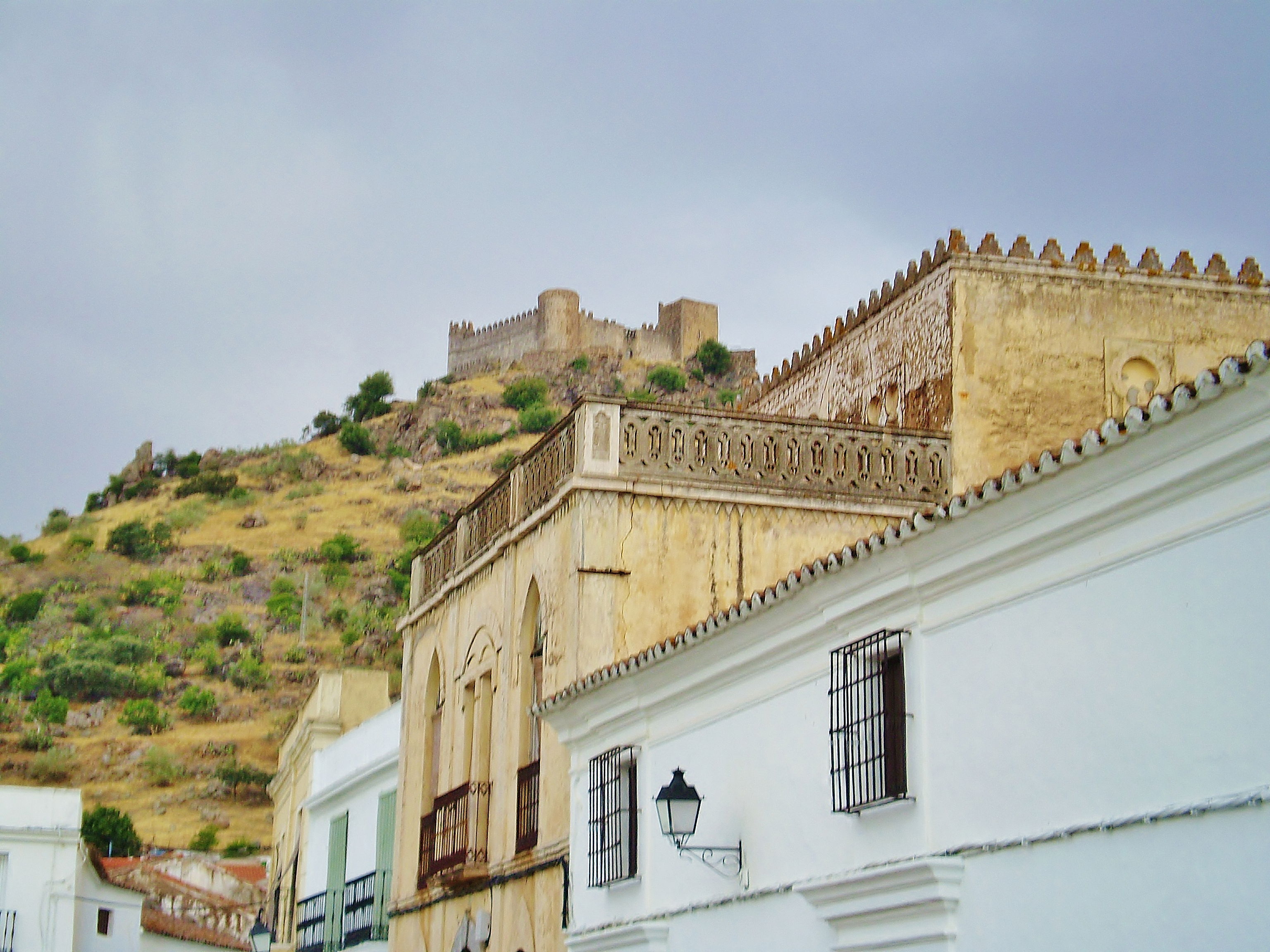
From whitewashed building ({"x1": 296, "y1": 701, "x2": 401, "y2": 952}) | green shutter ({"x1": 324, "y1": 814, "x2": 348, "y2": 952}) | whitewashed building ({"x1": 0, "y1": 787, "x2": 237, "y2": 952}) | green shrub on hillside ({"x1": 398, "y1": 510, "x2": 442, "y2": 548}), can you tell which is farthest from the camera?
green shrub on hillside ({"x1": 398, "y1": 510, "x2": 442, "y2": 548})

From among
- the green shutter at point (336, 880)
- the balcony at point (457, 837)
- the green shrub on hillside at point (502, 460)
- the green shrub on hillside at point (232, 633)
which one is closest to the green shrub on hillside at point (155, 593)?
the green shrub on hillside at point (232, 633)

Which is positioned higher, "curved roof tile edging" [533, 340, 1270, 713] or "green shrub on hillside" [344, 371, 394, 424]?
"green shrub on hillside" [344, 371, 394, 424]

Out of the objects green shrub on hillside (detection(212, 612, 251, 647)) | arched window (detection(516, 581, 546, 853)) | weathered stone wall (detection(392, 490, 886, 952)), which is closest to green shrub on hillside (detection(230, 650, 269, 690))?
green shrub on hillside (detection(212, 612, 251, 647))

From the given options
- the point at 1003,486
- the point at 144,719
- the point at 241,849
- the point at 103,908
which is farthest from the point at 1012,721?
the point at 144,719

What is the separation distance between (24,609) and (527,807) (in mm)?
70113

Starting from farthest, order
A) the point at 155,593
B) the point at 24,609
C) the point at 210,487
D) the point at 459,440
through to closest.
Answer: the point at 459,440
the point at 210,487
the point at 155,593
the point at 24,609

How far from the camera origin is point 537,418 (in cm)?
10538

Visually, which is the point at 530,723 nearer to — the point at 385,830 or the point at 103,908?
the point at 385,830

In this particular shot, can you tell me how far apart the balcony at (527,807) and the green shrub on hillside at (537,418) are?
8579 centimetres

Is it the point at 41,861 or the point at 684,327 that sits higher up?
the point at 684,327

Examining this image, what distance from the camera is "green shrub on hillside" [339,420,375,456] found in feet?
340

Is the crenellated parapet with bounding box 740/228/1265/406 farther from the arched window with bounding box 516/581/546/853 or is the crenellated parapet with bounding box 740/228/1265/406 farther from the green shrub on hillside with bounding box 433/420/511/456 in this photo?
the green shrub on hillside with bounding box 433/420/511/456

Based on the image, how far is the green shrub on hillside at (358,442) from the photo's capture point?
104 metres

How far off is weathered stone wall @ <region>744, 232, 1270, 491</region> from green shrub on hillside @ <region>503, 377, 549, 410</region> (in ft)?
297
